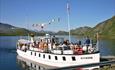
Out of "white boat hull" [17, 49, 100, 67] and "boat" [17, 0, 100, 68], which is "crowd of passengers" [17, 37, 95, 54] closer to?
"boat" [17, 0, 100, 68]

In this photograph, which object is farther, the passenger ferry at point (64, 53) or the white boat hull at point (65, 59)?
the passenger ferry at point (64, 53)

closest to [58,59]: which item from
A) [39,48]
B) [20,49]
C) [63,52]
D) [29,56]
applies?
[63,52]

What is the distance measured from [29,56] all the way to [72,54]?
704 inches

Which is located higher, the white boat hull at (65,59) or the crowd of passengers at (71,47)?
the crowd of passengers at (71,47)

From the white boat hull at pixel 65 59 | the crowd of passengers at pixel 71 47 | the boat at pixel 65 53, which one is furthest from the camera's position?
the crowd of passengers at pixel 71 47

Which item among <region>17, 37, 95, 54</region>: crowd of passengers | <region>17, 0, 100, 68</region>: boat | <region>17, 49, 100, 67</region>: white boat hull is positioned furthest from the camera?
<region>17, 37, 95, 54</region>: crowd of passengers

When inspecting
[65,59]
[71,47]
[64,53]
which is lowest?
[65,59]

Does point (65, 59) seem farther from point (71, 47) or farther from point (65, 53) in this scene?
point (71, 47)

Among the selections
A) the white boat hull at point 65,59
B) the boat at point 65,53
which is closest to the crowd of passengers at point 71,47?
the boat at point 65,53

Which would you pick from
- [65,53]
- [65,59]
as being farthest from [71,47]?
[65,59]

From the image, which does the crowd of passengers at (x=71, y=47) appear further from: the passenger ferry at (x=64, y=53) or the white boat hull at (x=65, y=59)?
the white boat hull at (x=65, y=59)

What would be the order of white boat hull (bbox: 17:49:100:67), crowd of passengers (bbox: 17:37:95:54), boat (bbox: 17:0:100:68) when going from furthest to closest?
crowd of passengers (bbox: 17:37:95:54) < boat (bbox: 17:0:100:68) < white boat hull (bbox: 17:49:100:67)

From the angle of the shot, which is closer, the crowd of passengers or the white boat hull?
the white boat hull

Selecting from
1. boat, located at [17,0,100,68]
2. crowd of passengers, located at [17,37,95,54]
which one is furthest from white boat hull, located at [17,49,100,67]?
crowd of passengers, located at [17,37,95,54]
